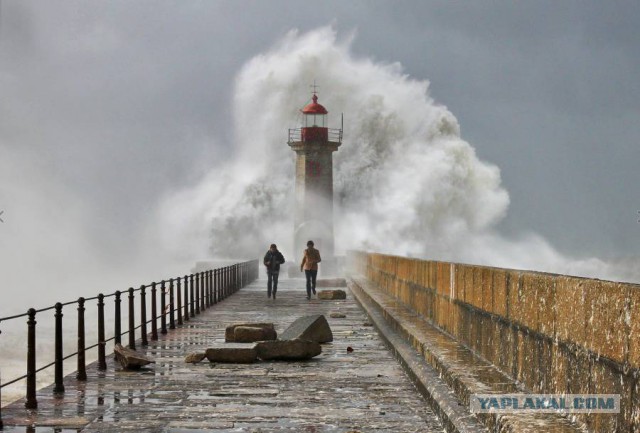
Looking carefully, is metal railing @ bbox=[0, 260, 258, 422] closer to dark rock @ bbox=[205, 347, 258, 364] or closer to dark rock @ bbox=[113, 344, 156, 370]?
dark rock @ bbox=[113, 344, 156, 370]

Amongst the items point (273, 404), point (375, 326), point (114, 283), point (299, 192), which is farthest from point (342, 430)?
point (114, 283)

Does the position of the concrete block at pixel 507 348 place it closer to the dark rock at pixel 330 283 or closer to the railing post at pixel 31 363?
the railing post at pixel 31 363

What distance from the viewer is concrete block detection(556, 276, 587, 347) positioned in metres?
6.54

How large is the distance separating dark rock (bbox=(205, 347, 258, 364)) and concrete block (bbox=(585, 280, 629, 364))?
23.6 feet

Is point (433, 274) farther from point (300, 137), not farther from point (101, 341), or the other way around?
point (300, 137)

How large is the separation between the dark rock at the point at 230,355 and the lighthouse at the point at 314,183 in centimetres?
3638

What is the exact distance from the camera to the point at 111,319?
230 feet

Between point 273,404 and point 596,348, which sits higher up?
point 596,348

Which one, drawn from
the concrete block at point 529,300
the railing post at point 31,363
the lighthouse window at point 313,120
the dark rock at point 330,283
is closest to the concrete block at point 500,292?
the concrete block at point 529,300

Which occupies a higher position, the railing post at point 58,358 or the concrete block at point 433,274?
the concrete block at point 433,274

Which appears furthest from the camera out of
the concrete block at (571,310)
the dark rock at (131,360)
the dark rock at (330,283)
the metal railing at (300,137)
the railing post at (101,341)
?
the metal railing at (300,137)

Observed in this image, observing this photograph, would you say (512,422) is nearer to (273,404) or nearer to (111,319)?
(273,404)

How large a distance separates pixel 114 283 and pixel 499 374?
11944 centimetres

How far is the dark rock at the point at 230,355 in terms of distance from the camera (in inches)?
517
